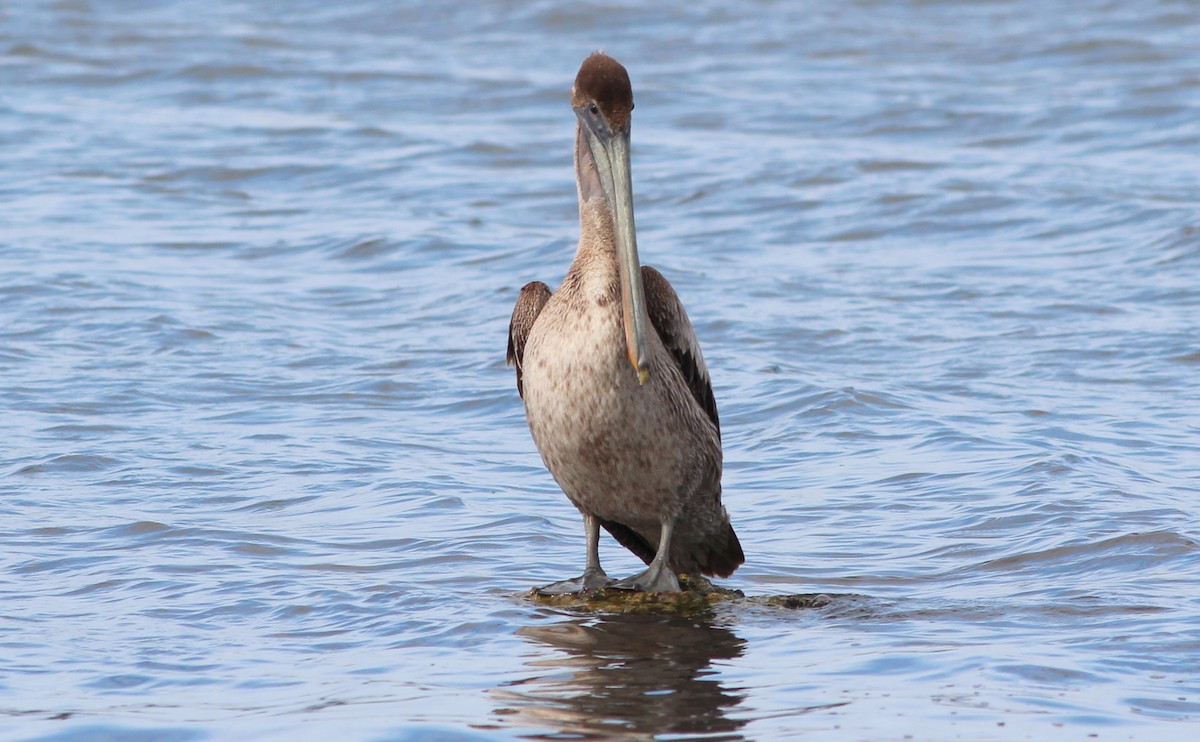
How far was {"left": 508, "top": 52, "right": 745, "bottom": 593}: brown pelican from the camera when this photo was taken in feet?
17.7

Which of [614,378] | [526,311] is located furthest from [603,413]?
[526,311]

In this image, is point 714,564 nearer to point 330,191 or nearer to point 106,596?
point 106,596

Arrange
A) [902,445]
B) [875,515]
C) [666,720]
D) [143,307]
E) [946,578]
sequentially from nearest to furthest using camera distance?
[666,720], [946,578], [875,515], [902,445], [143,307]

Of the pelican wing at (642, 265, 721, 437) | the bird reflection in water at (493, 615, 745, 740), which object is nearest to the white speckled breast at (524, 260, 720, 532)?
the pelican wing at (642, 265, 721, 437)

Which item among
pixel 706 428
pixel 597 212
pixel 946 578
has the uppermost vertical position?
pixel 597 212

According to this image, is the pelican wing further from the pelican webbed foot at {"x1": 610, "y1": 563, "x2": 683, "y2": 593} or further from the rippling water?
the rippling water

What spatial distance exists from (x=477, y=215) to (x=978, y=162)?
4.11 metres

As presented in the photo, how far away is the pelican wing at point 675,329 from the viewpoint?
5832 mm

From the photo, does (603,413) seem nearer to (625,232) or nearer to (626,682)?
(625,232)

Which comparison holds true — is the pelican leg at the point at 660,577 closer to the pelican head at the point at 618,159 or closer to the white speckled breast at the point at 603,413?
the white speckled breast at the point at 603,413

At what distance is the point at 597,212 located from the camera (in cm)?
570

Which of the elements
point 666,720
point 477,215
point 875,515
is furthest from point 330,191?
point 666,720

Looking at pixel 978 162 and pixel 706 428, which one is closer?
pixel 706 428

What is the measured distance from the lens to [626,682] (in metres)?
4.93
